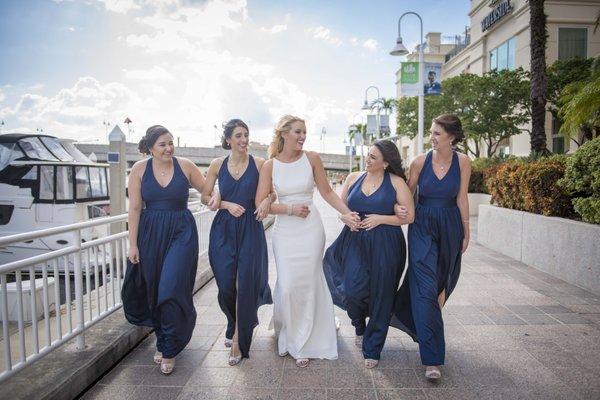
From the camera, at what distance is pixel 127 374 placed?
11.7 ft

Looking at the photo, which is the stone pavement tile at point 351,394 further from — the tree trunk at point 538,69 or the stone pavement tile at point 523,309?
the tree trunk at point 538,69

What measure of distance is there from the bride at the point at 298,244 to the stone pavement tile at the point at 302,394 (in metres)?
0.44

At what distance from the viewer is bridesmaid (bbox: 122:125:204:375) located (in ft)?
11.8

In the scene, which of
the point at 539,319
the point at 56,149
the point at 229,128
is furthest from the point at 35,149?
the point at 539,319

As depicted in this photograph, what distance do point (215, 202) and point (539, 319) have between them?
3.66 m

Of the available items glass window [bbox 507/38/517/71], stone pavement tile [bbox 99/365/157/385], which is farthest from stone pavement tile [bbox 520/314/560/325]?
Answer: glass window [bbox 507/38/517/71]

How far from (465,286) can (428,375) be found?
3.27 m

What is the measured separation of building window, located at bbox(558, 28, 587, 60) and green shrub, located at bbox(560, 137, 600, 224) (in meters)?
25.7

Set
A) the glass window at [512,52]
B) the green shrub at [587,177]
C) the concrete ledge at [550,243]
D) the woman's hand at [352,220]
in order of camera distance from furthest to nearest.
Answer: the glass window at [512,52], the concrete ledge at [550,243], the green shrub at [587,177], the woman's hand at [352,220]

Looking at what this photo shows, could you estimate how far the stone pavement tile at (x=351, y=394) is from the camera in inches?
122

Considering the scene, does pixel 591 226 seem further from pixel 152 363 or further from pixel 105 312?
pixel 105 312

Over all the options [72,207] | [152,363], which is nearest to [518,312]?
[152,363]

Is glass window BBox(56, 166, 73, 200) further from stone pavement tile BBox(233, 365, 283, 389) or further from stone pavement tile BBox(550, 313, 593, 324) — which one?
stone pavement tile BBox(550, 313, 593, 324)

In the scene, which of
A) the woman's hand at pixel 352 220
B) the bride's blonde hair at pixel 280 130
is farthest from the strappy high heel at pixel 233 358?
the bride's blonde hair at pixel 280 130
